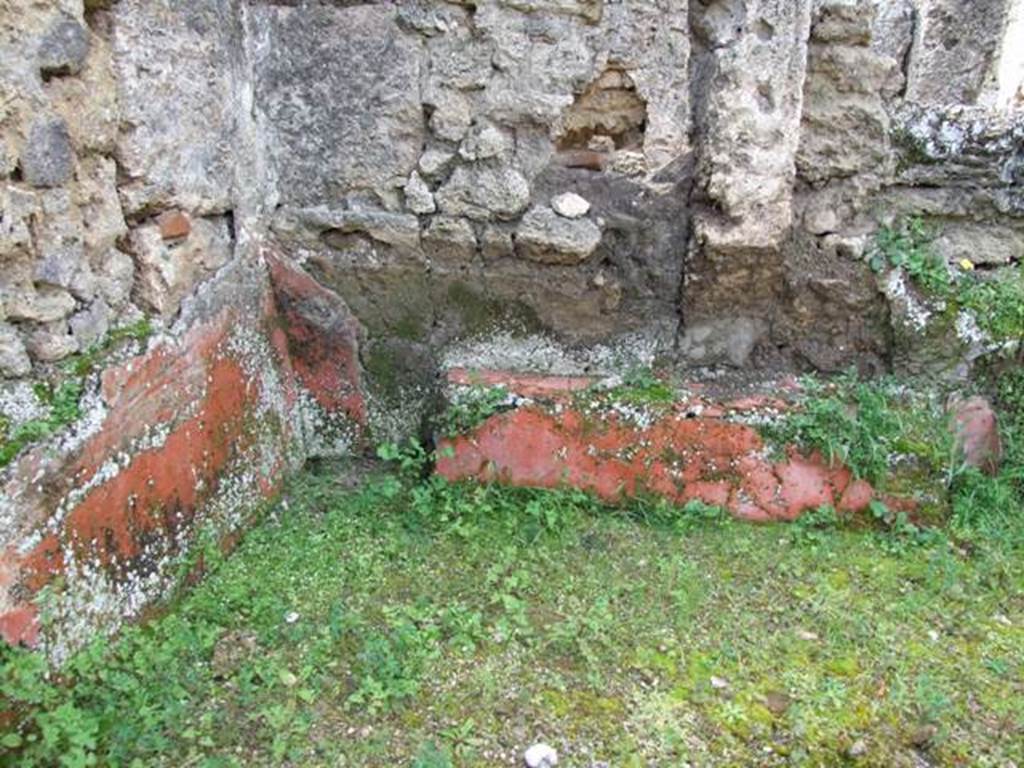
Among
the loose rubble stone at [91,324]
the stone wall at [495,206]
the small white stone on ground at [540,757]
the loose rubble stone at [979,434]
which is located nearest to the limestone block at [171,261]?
the stone wall at [495,206]

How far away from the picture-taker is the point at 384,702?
5.87 feet

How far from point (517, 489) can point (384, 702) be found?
0.88 m

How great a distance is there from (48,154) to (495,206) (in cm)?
124

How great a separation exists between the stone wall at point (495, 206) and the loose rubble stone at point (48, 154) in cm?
22

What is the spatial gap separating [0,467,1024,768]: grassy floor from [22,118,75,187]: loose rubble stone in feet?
3.27

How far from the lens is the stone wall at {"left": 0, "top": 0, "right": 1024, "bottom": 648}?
2197mm

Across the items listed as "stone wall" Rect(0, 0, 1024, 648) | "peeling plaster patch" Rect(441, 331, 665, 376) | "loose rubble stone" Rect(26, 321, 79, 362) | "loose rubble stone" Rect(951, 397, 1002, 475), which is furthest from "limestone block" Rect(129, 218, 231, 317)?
"loose rubble stone" Rect(951, 397, 1002, 475)

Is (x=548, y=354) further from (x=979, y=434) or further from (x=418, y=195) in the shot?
(x=979, y=434)

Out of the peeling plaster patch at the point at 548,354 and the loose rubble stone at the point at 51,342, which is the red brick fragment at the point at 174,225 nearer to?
the loose rubble stone at the point at 51,342

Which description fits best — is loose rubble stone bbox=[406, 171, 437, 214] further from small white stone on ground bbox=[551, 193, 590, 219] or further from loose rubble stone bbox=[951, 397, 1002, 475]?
loose rubble stone bbox=[951, 397, 1002, 475]

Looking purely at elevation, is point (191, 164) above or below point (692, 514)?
above

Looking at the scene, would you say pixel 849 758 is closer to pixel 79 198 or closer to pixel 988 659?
pixel 988 659

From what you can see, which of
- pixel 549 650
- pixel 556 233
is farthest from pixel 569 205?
pixel 549 650

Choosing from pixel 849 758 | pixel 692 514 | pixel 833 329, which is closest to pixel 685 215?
pixel 833 329
